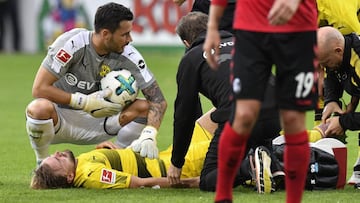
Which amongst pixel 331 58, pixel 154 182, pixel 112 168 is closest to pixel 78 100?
pixel 112 168

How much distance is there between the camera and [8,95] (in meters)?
15.4

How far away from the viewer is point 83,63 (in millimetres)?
7930

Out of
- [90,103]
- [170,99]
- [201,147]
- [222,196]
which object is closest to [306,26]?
[222,196]

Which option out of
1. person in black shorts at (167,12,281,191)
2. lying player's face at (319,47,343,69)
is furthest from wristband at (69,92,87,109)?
lying player's face at (319,47,343,69)

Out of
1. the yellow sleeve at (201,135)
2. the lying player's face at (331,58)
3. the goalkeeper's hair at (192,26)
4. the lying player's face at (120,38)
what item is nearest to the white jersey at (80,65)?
the lying player's face at (120,38)

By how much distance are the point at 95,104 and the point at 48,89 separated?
358mm

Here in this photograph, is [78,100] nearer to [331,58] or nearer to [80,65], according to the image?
[80,65]

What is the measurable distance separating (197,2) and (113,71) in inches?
49.6

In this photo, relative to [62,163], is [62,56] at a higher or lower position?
higher

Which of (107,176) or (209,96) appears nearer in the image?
(209,96)

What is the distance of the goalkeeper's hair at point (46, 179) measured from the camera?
716 cm

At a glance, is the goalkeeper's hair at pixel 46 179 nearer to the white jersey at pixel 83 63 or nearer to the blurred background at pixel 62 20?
the white jersey at pixel 83 63

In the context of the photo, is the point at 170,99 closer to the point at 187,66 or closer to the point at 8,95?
the point at 8,95

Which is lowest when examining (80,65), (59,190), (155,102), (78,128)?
(59,190)
